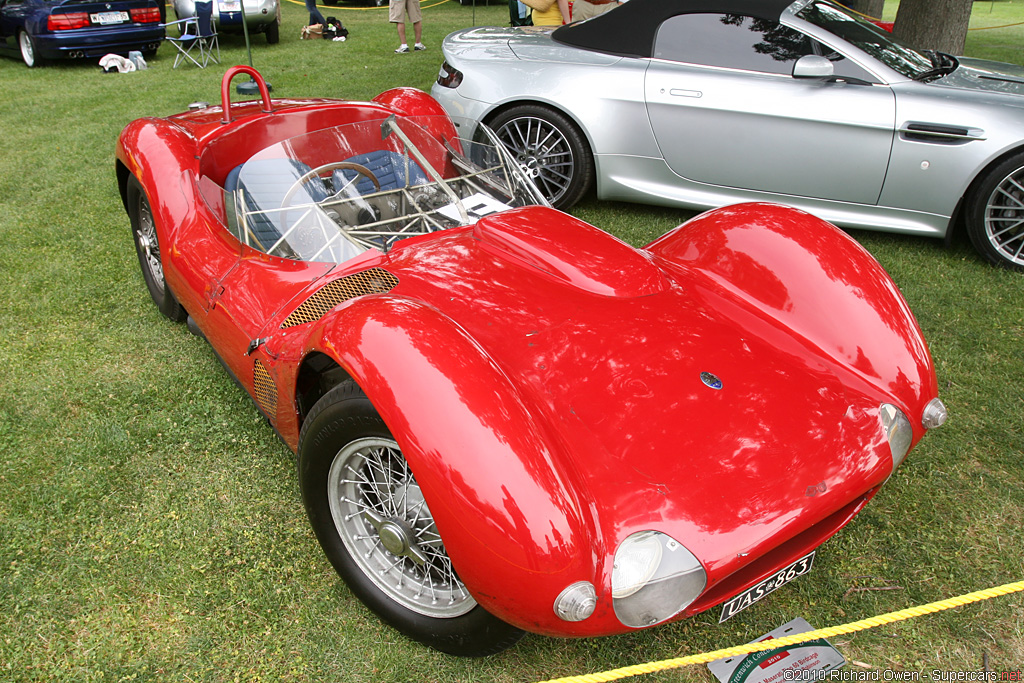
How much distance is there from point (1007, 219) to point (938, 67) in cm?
114

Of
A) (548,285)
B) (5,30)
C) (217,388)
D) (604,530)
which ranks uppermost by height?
(5,30)

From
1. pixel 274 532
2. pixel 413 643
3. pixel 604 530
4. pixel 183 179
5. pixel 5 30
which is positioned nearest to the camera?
pixel 604 530

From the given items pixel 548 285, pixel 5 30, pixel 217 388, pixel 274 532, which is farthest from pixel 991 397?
pixel 5 30

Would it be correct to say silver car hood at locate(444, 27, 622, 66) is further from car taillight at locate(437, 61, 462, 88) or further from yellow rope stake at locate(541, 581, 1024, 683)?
yellow rope stake at locate(541, 581, 1024, 683)

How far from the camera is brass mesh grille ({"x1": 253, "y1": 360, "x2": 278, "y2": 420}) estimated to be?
7.59 feet

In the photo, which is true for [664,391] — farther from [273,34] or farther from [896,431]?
[273,34]

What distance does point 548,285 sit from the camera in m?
2.23

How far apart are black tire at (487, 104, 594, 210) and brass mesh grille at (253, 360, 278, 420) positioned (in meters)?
2.87

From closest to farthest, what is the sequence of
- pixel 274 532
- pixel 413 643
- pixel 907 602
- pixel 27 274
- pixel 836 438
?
1. pixel 836 438
2. pixel 413 643
3. pixel 907 602
4. pixel 274 532
5. pixel 27 274

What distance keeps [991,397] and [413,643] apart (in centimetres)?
269

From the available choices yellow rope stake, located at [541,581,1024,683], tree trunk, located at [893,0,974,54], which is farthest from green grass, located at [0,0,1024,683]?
tree trunk, located at [893,0,974,54]

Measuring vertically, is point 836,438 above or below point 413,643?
above

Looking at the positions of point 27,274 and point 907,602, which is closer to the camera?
point 907,602

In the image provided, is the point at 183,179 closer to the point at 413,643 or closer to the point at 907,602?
the point at 413,643
